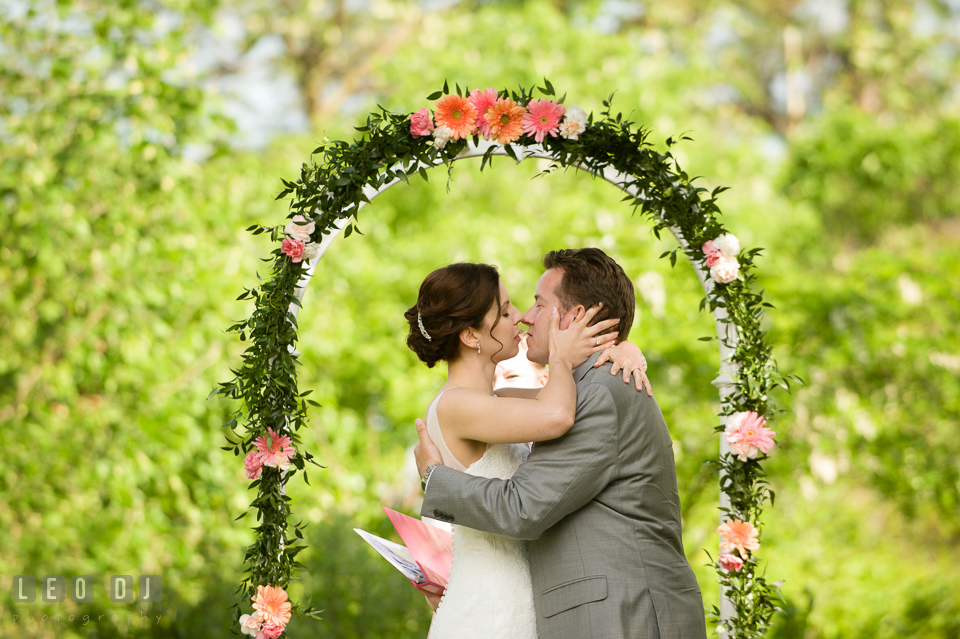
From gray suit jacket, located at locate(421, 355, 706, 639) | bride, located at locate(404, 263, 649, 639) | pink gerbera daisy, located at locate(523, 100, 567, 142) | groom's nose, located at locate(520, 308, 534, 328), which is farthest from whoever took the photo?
pink gerbera daisy, located at locate(523, 100, 567, 142)

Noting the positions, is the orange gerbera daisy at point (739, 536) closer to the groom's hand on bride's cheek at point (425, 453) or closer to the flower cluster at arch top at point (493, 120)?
the groom's hand on bride's cheek at point (425, 453)

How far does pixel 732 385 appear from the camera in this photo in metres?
2.88

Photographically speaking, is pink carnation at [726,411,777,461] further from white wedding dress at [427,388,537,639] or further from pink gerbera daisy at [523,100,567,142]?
pink gerbera daisy at [523,100,567,142]

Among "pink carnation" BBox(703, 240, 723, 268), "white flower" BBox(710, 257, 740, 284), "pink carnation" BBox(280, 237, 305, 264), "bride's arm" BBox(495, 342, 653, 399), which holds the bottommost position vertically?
"bride's arm" BBox(495, 342, 653, 399)

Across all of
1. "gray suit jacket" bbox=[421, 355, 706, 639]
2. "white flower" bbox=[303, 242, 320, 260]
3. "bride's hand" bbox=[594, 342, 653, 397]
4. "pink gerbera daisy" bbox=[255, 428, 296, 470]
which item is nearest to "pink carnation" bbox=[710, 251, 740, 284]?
"bride's hand" bbox=[594, 342, 653, 397]

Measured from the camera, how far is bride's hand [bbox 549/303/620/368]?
2.33 meters

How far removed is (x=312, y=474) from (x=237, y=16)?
7422 millimetres

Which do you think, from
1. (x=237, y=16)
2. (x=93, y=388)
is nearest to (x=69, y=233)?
(x=93, y=388)

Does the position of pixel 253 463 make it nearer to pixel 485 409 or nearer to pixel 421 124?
pixel 485 409

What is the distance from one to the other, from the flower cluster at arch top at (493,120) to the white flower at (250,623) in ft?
5.36

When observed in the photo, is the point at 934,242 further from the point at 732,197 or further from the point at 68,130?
the point at 68,130

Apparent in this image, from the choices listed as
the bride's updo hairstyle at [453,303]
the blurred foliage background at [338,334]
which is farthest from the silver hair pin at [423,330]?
→ the blurred foliage background at [338,334]

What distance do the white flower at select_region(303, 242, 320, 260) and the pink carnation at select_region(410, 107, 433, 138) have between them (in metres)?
0.50

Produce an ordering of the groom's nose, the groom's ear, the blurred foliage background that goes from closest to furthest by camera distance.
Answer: the groom's ear < the groom's nose < the blurred foliage background
